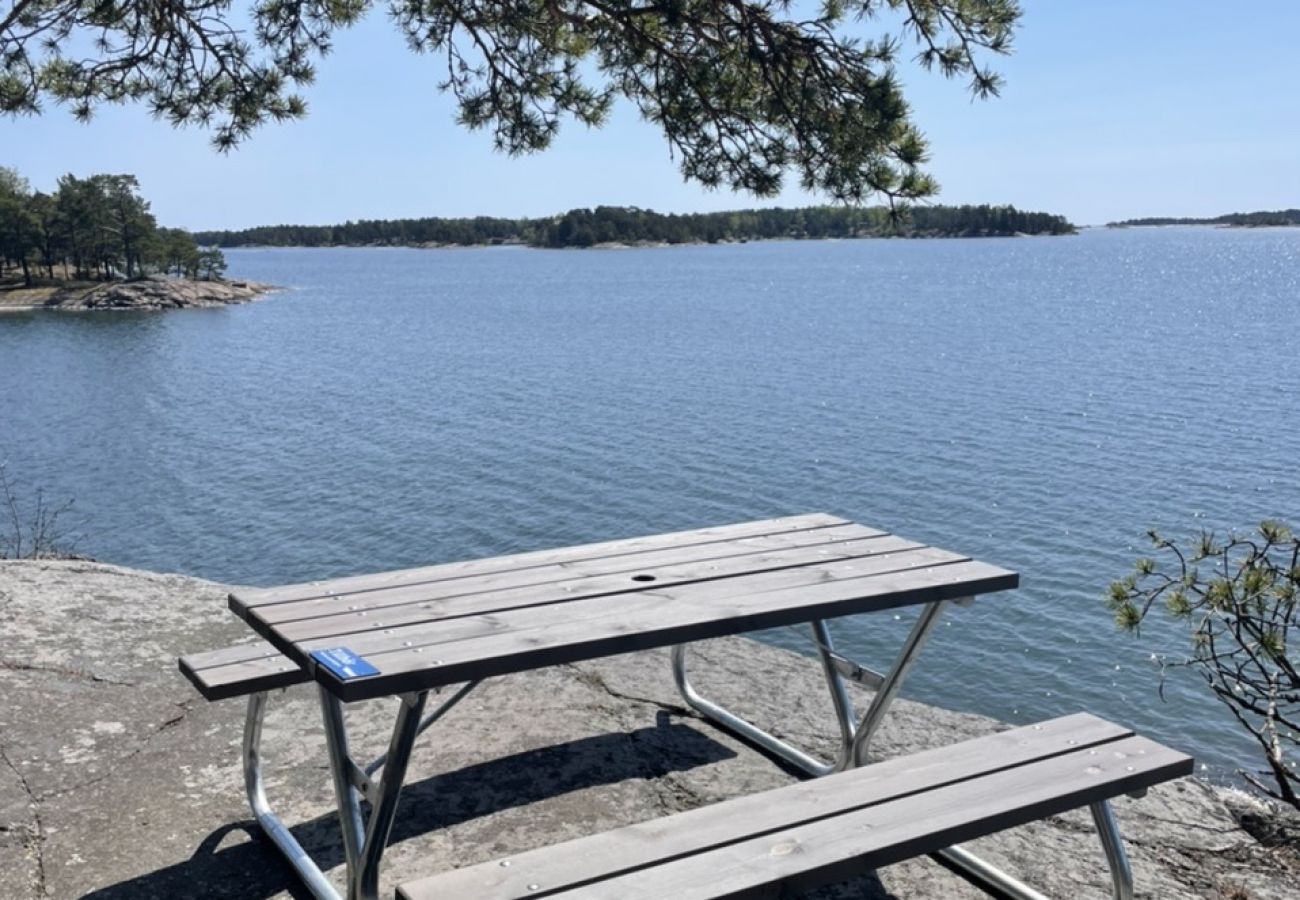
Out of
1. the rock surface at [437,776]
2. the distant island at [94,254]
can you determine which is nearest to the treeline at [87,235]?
the distant island at [94,254]

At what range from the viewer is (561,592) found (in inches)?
115

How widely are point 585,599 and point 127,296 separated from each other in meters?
70.8

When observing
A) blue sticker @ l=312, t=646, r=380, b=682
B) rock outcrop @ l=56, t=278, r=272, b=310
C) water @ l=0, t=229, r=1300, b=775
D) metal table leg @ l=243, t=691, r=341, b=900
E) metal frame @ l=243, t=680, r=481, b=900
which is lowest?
water @ l=0, t=229, r=1300, b=775

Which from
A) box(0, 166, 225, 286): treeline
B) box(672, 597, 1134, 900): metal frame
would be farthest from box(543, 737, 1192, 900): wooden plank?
box(0, 166, 225, 286): treeline

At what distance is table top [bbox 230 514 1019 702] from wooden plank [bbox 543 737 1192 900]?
0.53 metres

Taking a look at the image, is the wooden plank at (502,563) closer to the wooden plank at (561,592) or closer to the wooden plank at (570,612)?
the wooden plank at (561,592)

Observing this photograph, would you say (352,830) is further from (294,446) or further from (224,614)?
(294,446)

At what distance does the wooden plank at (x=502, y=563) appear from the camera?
293 cm

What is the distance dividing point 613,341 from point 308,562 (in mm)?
24752

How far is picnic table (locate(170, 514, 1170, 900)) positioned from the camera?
8.09ft

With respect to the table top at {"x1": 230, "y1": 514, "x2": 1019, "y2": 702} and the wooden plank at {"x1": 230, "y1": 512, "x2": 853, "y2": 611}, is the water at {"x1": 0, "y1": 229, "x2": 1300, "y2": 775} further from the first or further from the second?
the table top at {"x1": 230, "y1": 514, "x2": 1019, "y2": 702}

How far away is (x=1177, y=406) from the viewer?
2292cm

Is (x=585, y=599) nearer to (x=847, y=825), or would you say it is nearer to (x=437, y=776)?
(x=847, y=825)

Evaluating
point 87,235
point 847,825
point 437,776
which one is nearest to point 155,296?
point 87,235
